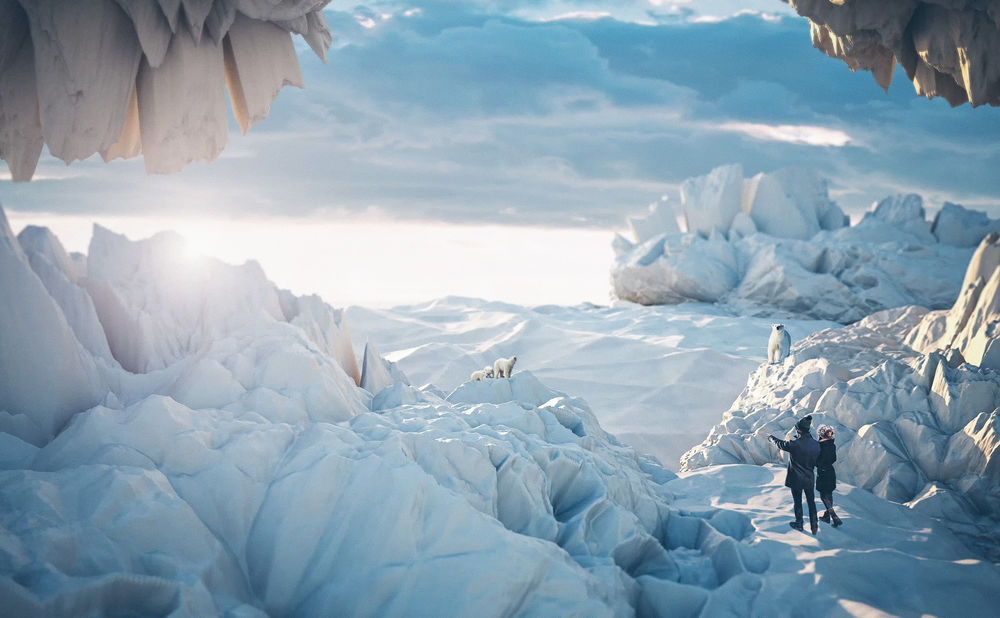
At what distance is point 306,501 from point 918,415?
7807mm

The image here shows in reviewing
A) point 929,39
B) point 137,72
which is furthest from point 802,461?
point 137,72

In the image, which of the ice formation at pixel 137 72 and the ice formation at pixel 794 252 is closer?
the ice formation at pixel 137 72

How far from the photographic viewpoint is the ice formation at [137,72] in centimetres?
556

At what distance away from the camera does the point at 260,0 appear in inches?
239

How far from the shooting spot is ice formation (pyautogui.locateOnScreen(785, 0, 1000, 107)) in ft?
27.7

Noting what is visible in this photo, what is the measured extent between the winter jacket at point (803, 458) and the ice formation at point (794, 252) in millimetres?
20357

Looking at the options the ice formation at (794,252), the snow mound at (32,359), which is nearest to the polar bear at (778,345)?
the snow mound at (32,359)

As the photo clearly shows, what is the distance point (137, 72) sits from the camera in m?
6.16

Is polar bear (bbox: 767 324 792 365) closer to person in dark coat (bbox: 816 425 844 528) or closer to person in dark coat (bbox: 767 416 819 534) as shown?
person in dark coat (bbox: 816 425 844 528)

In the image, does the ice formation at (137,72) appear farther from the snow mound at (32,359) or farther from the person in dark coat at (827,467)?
the person in dark coat at (827,467)

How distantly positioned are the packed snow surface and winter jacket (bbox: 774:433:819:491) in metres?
0.51

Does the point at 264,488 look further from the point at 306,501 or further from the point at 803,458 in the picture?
the point at 803,458

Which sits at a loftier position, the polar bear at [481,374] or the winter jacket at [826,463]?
the winter jacket at [826,463]

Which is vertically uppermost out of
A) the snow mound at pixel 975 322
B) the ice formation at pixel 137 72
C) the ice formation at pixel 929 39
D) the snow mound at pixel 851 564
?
the ice formation at pixel 929 39
